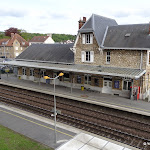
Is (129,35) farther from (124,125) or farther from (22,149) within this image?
(22,149)

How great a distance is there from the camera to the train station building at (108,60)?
20.1m

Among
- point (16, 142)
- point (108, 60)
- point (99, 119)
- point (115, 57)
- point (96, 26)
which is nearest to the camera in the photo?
point (16, 142)

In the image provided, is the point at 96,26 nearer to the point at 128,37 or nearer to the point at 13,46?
the point at 128,37

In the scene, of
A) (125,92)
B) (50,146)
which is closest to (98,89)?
(125,92)

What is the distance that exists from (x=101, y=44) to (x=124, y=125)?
444 inches

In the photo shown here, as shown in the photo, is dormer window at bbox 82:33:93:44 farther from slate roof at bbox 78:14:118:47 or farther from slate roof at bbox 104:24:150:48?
slate roof at bbox 104:24:150:48

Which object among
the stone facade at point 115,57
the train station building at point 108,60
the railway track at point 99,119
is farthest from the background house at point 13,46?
the stone facade at point 115,57

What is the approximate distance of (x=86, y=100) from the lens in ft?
61.1

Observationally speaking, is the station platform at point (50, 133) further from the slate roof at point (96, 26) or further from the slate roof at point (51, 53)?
the slate roof at point (96, 26)

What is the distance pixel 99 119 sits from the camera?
17.4 metres

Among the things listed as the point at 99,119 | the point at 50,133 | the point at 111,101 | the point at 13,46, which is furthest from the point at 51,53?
the point at 13,46

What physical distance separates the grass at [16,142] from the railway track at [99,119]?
5.36 meters

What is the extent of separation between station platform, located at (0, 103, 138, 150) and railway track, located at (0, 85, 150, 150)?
97 centimetres

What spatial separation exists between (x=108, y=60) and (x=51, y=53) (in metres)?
12.3
